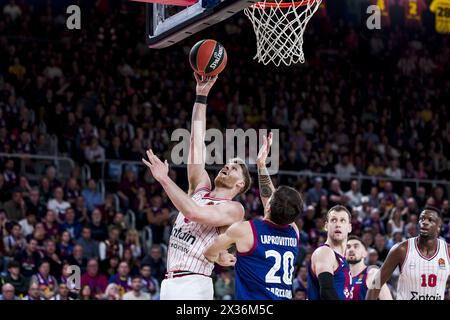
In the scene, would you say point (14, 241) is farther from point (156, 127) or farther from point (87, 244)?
point (156, 127)

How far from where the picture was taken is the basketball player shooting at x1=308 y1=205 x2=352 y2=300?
19.5 feet

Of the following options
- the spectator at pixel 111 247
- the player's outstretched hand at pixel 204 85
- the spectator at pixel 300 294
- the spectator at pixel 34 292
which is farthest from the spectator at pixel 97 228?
the player's outstretched hand at pixel 204 85

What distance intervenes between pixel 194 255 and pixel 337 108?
40.3 ft

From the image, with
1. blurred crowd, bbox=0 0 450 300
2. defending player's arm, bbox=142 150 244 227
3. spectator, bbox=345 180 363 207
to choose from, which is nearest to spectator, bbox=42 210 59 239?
blurred crowd, bbox=0 0 450 300

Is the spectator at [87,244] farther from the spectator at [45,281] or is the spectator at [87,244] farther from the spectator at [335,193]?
the spectator at [335,193]

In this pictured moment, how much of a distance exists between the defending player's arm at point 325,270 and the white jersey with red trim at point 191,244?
29.3 inches

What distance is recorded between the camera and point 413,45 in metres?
20.6

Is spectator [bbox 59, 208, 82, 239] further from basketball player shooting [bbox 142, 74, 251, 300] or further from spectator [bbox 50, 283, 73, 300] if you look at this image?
basketball player shooting [bbox 142, 74, 251, 300]

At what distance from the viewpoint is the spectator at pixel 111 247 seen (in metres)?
12.1

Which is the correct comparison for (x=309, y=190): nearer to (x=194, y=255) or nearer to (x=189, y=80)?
(x=189, y=80)

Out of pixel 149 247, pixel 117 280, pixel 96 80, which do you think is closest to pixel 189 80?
pixel 96 80

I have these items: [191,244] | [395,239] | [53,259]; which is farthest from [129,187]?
[191,244]
